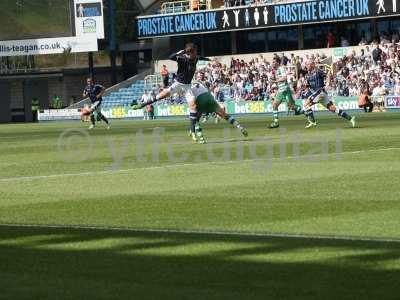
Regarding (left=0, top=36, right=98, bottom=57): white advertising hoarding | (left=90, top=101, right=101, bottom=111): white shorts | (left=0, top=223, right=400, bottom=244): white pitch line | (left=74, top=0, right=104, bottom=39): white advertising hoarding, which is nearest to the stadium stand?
(left=0, top=36, right=98, bottom=57): white advertising hoarding

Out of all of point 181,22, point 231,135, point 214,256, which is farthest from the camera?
point 181,22

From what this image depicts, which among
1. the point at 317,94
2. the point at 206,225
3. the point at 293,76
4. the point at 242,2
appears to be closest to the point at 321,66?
the point at 293,76

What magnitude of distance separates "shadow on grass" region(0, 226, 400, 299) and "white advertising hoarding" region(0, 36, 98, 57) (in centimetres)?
6633

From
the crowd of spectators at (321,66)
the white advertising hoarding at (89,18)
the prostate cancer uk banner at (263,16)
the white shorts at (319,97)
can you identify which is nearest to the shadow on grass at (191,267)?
the white shorts at (319,97)

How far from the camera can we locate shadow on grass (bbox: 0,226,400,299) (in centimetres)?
881

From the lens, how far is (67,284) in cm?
933

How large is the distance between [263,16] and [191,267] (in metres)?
58.5

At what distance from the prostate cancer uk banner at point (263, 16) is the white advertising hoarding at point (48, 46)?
4.47 m

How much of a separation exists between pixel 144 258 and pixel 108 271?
787mm

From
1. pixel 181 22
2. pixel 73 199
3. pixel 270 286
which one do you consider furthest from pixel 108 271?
pixel 181 22

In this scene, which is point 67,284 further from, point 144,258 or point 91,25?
point 91,25

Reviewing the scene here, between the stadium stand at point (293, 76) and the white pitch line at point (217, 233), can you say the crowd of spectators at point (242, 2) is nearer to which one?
the stadium stand at point (293, 76)

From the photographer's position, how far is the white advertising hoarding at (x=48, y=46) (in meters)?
78.3

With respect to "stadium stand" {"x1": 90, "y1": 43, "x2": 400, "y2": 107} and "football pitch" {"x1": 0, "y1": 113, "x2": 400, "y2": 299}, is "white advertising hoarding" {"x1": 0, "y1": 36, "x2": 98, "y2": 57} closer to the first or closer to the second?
"stadium stand" {"x1": 90, "y1": 43, "x2": 400, "y2": 107}
